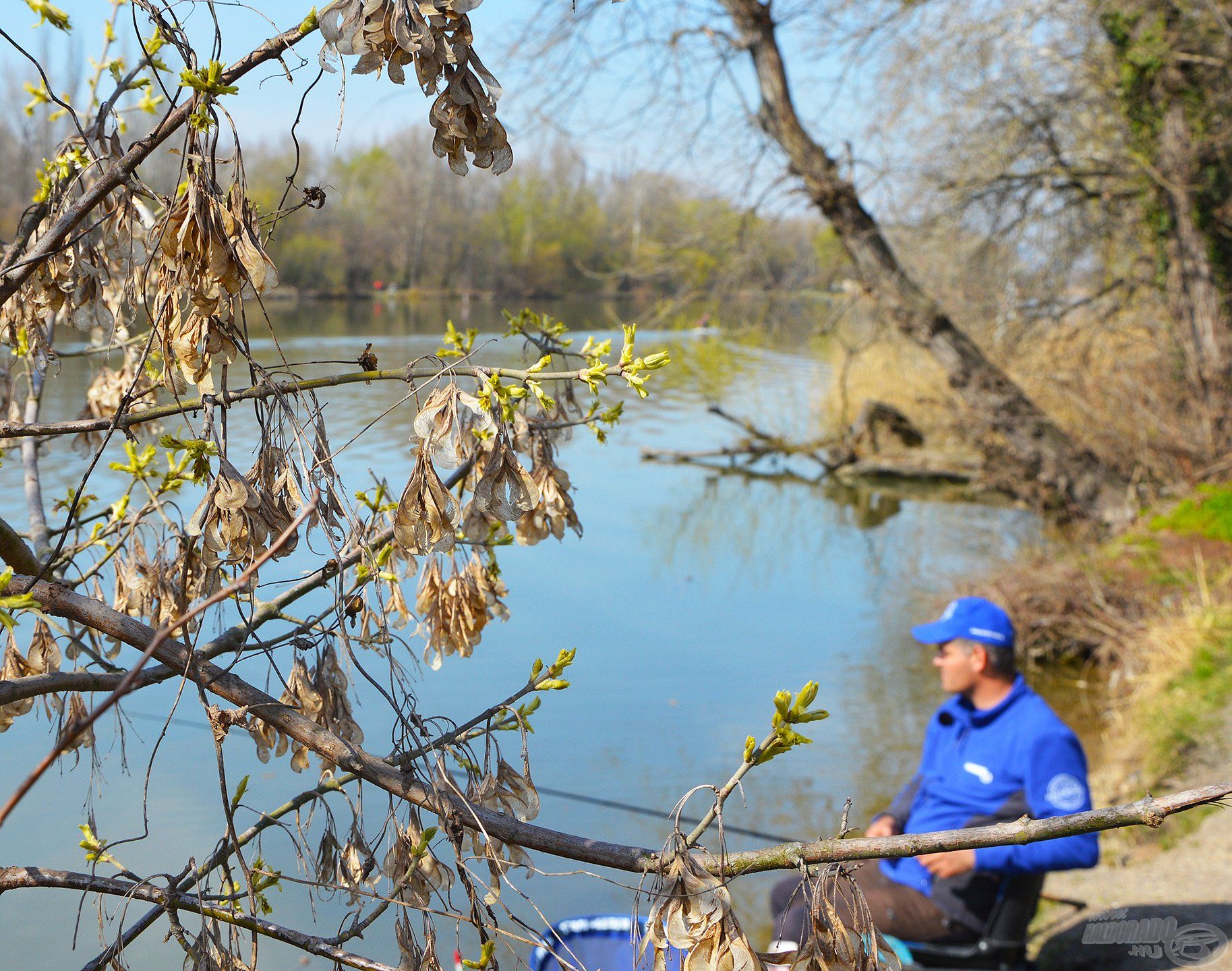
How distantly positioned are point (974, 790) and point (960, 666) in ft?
1.49

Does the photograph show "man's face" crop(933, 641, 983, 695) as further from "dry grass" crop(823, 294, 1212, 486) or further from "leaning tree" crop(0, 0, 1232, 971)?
"dry grass" crop(823, 294, 1212, 486)

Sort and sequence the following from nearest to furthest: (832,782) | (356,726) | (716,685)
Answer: (356,726) < (832,782) < (716,685)

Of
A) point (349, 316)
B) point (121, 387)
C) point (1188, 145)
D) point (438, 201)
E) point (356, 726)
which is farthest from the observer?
point (438, 201)

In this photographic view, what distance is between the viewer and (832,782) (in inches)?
247

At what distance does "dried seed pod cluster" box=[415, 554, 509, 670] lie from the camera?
1.94m

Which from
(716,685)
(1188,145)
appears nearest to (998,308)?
(1188,145)

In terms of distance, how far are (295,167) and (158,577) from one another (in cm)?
94

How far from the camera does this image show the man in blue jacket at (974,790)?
3.48 m

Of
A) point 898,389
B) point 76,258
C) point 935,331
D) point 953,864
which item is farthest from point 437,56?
point 898,389

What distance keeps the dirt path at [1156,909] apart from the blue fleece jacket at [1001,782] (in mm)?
525

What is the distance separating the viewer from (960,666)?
155 inches

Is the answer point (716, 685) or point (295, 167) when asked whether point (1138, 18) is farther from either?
point (295, 167)

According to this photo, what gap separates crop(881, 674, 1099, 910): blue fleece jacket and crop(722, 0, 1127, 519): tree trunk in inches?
287

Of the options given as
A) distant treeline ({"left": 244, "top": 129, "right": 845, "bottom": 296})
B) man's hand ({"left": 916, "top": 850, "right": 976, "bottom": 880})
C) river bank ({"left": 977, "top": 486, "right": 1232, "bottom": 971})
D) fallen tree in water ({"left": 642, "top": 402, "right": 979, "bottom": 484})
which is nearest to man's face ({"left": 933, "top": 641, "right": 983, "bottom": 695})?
man's hand ({"left": 916, "top": 850, "right": 976, "bottom": 880})
